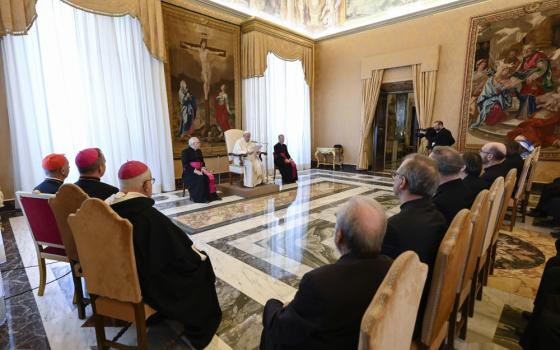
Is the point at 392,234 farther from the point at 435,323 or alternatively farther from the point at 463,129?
the point at 463,129

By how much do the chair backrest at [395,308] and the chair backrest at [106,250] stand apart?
1212 mm

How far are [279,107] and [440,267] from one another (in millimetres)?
8089

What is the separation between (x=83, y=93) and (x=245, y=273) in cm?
463

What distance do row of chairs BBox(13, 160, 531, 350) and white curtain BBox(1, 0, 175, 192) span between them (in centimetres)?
336

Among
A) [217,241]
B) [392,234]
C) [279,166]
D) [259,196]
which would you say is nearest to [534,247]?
[392,234]

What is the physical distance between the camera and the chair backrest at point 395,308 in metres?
0.66

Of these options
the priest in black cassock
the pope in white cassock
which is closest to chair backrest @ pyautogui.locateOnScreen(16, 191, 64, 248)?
the pope in white cassock

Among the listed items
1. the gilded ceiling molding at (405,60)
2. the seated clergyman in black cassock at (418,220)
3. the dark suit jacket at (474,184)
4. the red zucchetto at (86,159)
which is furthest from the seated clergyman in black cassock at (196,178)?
the gilded ceiling molding at (405,60)

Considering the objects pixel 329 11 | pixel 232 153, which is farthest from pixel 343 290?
pixel 329 11

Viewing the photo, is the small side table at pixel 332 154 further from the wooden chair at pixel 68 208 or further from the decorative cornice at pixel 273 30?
the wooden chair at pixel 68 208

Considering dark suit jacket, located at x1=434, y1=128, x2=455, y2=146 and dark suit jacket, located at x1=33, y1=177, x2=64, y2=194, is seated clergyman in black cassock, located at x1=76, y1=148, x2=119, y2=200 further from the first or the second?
dark suit jacket, located at x1=434, y1=128, x2=455, y2=146

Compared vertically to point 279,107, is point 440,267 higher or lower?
lower

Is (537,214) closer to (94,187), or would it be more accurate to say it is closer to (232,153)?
(232,153)

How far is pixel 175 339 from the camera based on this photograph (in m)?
A: 1.90
